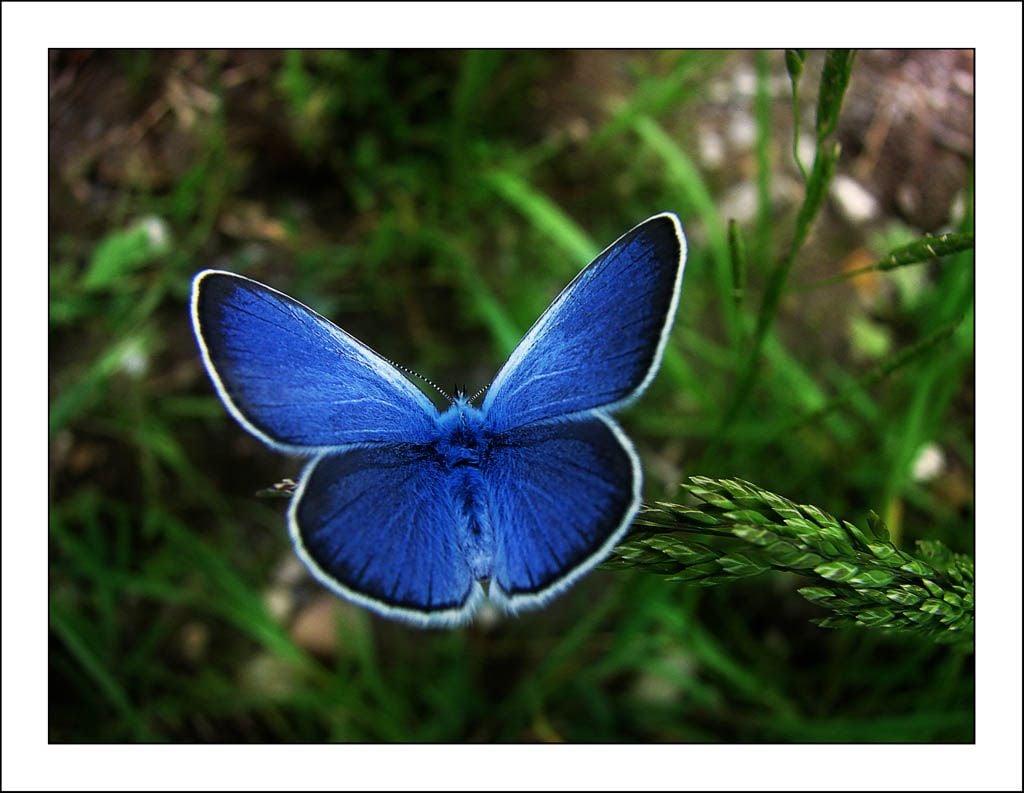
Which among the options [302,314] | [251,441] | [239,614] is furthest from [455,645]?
[302,314]

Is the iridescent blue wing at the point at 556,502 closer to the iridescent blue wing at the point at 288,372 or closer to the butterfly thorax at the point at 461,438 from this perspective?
the butterfly thorax at the point at 461,438

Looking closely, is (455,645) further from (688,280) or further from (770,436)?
(688,280)

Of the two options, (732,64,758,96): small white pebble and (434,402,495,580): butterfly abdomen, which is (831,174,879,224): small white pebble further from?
(434,402,495,580): butterfly abdomen

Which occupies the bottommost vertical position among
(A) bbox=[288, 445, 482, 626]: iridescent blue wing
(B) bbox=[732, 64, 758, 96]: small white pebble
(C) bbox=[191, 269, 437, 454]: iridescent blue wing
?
(A) bbox=[288, 445, 482, 626]: iridescent blue wing

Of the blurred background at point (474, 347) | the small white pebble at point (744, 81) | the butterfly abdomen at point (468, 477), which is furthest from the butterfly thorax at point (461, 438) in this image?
the small white pebble at point (744, 81)

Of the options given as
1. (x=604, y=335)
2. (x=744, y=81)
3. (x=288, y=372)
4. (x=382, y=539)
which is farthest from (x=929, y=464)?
(x=288, y=372)

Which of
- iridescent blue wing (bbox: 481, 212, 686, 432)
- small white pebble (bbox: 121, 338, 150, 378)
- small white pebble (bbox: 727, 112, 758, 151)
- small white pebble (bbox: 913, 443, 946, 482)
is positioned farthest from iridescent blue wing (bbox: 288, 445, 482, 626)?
small white pebble (bbox: 727, 112, 758, 151)
